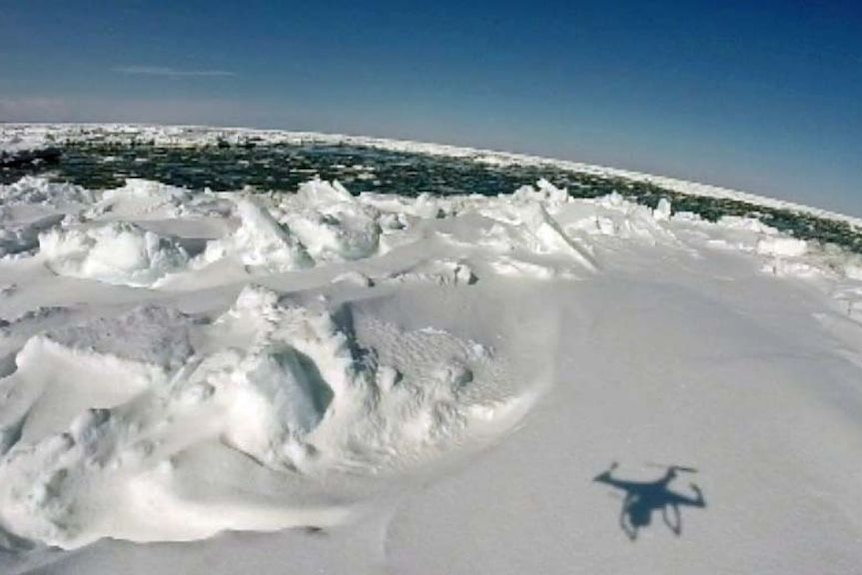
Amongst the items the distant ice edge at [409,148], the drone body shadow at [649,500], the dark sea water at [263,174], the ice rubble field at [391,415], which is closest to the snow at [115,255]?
the ice rubble field at [391,415]

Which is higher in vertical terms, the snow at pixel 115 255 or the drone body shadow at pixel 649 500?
the snow at pixel 115 255

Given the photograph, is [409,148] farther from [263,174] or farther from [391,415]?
[391,415]

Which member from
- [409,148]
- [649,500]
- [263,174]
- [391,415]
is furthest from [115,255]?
[409,148]

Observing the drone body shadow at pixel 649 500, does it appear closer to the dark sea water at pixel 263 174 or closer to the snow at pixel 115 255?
the snow at pixel 115 255

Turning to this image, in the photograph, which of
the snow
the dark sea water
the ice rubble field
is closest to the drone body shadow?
the ice rubble field

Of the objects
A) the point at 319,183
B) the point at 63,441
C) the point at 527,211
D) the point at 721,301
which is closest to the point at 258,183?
the point at 319,183

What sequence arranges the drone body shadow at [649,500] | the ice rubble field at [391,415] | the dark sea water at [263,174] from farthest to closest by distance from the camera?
1. the dark sea water at [263,174]
2. the drone body shadow at [649,500]
3. the ice rubble field at [391,415]
